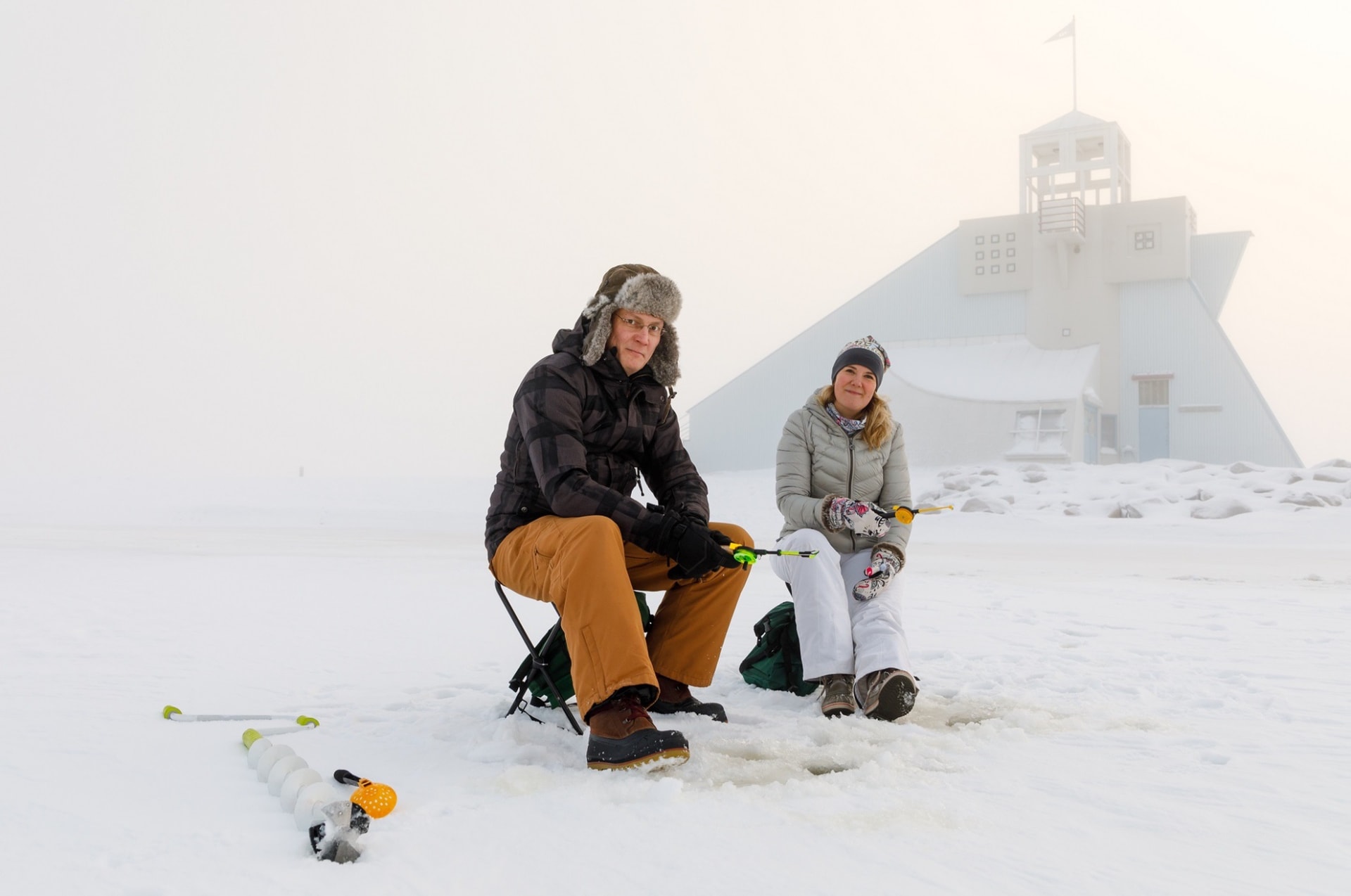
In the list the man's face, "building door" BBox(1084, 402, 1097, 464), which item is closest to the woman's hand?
the man's face

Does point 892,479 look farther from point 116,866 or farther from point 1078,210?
point 1078,210

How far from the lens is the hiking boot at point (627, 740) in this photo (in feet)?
7.72

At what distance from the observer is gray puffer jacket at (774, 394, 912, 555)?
355cm

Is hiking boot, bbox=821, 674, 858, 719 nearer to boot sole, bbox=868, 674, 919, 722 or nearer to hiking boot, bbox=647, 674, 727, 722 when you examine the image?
boot sole, bbox=868, 674, 919, 722

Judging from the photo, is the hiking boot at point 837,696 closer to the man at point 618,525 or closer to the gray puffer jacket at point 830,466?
the man at point 618,525

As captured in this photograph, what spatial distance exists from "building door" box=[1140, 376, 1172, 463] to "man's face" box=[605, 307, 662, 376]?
68.7 feet

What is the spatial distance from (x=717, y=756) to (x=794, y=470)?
4.28 feet

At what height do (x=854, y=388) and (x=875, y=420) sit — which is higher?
(x=854, y=388)

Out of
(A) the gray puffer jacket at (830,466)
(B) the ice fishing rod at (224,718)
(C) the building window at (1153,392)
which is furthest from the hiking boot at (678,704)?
(C) the building window at (1153,392)

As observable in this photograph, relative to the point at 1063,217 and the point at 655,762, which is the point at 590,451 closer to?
the point at 655,762

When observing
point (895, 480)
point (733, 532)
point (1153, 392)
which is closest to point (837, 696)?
point (733, 532)

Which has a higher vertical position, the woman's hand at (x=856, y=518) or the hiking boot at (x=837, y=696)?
the woman's hand at (x=856, y=518)

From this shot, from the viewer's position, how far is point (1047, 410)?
20.1 m

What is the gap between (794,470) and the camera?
356cm
